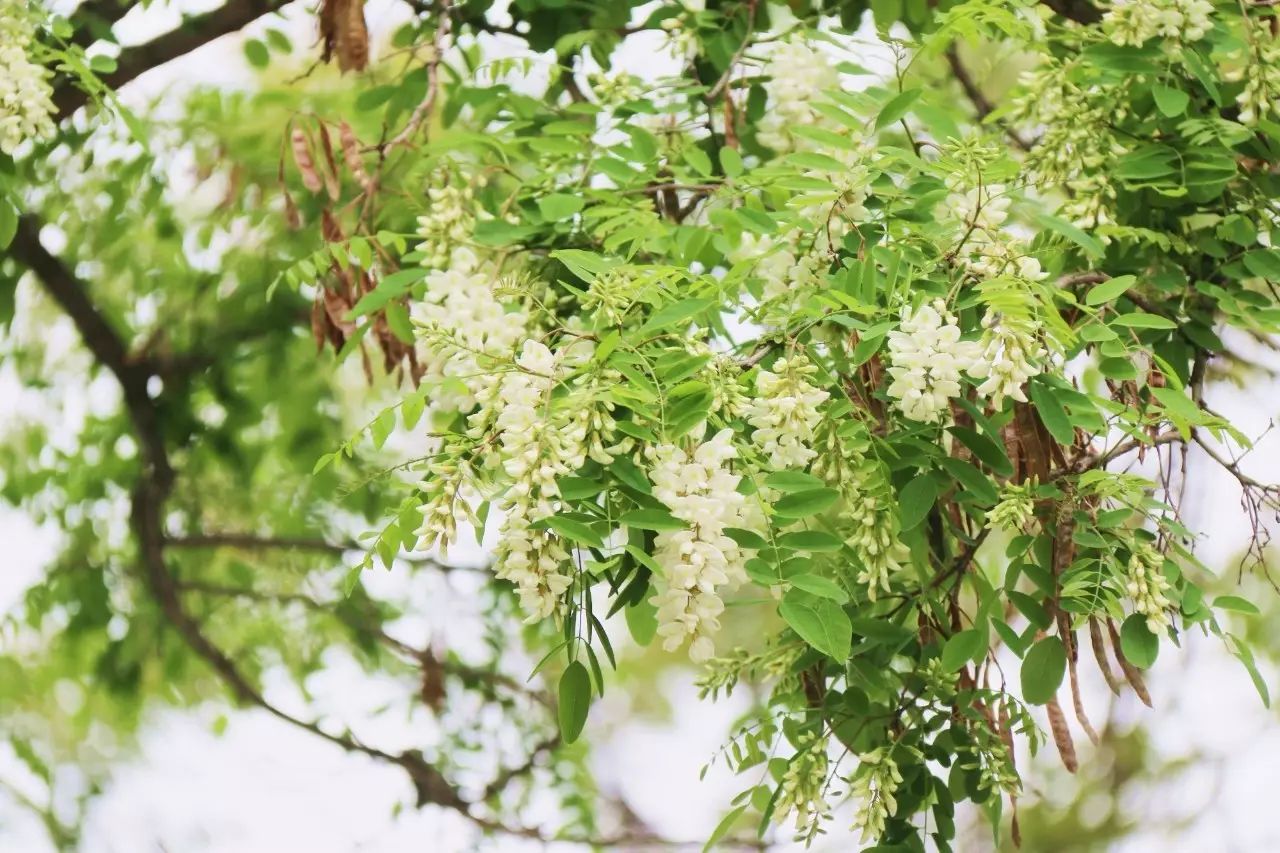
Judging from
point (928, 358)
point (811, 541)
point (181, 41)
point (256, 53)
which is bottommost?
point (811, 541)

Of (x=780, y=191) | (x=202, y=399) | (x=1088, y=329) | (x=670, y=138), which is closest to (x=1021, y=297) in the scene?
(x=1088, y=329)

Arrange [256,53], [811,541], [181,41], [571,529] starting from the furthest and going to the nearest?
[256,53], [181,41], [811,541], [571,529]

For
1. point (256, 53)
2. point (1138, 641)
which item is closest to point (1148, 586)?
point (1138, 641)

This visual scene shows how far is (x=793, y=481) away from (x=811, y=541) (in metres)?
0.05

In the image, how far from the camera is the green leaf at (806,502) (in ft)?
3.13

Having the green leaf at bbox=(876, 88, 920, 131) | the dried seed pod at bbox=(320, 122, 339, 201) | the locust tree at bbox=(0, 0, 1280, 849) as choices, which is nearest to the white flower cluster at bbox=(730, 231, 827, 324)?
the locust tree at bbox=(0, 0, 1280, 849)

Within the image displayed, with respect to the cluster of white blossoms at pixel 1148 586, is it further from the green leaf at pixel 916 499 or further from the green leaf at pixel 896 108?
the green leaf at pixel 896 108

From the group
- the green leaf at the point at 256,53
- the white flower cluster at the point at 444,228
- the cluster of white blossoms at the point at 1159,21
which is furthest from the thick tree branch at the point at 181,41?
the cluster of white blossoms at the point at 1159,21

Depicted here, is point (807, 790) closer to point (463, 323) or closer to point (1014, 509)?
point (1014, 509)

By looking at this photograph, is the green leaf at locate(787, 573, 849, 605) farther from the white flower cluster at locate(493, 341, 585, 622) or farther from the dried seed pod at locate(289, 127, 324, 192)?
the dried seed pod at locate(289, 127, 324, 192)

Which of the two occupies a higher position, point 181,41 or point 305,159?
point 181,41

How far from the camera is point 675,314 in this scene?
3.18 ft

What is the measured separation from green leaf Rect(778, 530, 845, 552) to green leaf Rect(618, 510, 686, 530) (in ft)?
0.37

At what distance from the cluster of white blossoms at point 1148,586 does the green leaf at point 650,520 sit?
1.19ft
